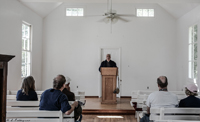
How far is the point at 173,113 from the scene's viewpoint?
9.71 feet

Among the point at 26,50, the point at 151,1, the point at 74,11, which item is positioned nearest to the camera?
the point at 151,1

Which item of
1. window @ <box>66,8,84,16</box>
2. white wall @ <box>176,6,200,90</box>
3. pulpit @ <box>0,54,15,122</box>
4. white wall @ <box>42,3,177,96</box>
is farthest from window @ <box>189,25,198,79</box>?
pulpit @ <box>0,54,15,122</box>

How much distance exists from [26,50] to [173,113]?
5856 millimetres

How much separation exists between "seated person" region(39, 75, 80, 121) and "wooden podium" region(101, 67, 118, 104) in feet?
13.5

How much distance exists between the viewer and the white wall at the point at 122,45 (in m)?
8.98

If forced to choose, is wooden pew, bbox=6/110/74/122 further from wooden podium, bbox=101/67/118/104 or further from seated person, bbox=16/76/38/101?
wooden podium, bbox=101/67/118/104

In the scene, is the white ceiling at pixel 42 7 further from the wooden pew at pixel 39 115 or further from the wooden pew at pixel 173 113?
the wooden pew at pixel 173 113

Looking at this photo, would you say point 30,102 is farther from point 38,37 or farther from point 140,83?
point 140,83

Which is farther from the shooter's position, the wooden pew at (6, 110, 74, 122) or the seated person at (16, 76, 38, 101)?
the seated person at (16, 76, 38, 101)

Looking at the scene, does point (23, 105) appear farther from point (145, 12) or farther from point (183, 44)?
point (145, 12)

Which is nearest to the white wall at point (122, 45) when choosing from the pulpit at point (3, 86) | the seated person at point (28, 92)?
the seated person at point (28, 92)

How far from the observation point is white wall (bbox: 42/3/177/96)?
29.5 feet

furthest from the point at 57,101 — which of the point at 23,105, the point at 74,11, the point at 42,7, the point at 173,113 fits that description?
the point at 74,11

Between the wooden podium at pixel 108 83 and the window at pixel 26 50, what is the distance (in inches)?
104
